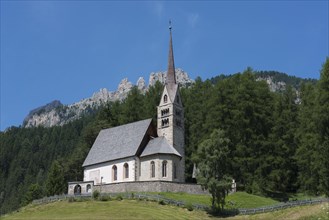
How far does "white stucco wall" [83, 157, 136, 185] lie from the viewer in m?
76.4

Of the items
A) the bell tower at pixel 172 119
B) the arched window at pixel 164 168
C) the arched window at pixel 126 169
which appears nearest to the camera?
the arched window at pixel 164 168

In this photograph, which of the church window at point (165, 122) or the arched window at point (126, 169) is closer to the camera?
the arched window at point (126, 169)

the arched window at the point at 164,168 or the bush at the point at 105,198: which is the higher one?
the arched window at the point at 164,168

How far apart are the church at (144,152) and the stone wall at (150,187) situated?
279 centimetres

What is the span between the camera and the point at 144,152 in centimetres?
7650

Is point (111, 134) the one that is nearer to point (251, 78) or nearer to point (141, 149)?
point (141, 149)

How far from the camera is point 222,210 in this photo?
57094 mm

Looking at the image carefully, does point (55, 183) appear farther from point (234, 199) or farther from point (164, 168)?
point (234, 199)

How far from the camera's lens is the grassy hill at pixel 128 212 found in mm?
51362

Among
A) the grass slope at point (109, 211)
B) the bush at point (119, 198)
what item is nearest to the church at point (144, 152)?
the bush at point (119, 198)

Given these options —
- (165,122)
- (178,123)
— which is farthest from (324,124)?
(165,122)

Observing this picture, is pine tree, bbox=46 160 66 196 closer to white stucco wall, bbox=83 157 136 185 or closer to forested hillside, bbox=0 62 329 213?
white stucco wall, bbox=83 157 136 185

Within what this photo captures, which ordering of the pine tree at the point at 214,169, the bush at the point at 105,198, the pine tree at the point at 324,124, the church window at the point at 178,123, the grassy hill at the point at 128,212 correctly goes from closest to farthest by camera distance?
the grassy hill at the point at 128,212 < the pine tree at the point at 214,169 < the bush at the point at 105,198 < the pine tree at the point at 324,124 < the church window at the point at 178,123

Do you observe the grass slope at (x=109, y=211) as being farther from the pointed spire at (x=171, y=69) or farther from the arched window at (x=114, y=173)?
the pointed spire at (x=171, y=69)
